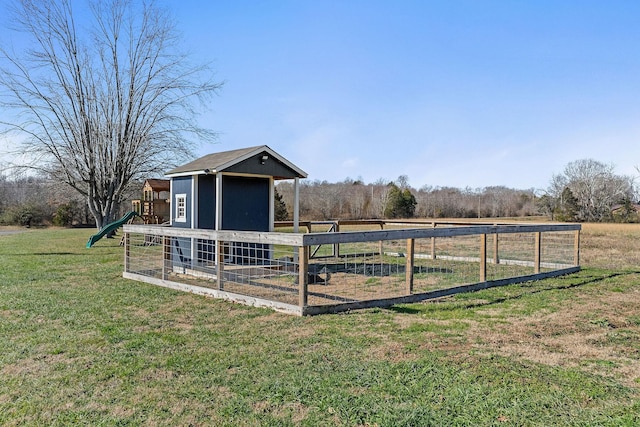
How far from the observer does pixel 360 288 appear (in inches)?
290

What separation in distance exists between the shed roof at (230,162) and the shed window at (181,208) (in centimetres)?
53

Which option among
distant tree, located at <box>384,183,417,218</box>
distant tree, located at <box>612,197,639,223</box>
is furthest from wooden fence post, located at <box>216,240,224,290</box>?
distant tree, located at <box>612,197,639,223</box>

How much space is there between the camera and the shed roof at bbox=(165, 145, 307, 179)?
336 inches

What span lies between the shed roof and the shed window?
0.53 metres

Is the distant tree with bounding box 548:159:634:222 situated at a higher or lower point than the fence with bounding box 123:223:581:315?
higher

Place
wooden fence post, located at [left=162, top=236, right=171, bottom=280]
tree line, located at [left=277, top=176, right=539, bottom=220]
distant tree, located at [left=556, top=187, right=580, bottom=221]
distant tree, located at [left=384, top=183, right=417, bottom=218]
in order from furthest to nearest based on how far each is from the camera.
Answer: tree line, located at [left=277, top=176, right=539, bottom=220]
distant tree, located at [left=384, top=183, right=417, bottom=218]
distant tree, located at [left=556, top=187, right=580, bottom=221]
wooden fence post, located at [left=162, top=236, right=171, bottom=280]

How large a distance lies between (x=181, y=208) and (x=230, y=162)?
1.90 metres

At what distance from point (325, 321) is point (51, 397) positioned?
A: 2.79 meters

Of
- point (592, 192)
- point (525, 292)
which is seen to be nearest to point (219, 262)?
point (525, 292)

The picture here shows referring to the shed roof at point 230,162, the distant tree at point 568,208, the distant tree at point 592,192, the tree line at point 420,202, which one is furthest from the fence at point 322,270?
the distant tree at point 592,192

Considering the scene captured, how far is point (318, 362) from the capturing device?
350cm

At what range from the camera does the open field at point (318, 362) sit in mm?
2605

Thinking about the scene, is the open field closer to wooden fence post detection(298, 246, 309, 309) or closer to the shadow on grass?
the shadow on grass

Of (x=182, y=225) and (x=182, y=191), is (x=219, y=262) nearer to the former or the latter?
(x=182, y=225)
